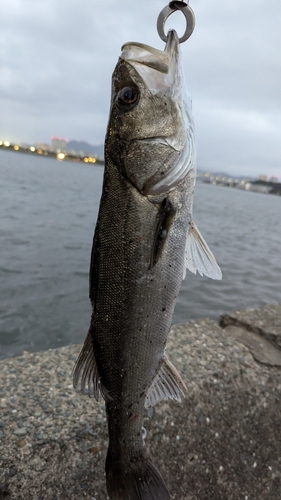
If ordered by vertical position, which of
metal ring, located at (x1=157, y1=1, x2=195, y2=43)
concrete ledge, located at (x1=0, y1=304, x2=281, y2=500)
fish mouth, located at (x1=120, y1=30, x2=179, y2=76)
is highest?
metal ring, located at (x1=157, y1=1, x2=195, y2=43)

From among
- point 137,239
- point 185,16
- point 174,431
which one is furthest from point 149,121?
point 174,431

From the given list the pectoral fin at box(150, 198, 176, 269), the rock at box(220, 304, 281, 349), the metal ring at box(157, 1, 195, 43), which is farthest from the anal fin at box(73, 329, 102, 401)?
the rock at box(220, 304, 281, 349)

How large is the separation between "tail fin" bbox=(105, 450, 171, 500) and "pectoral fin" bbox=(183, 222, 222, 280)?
121 centimetres

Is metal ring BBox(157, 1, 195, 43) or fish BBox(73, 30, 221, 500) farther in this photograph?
fish BBox(73, 30, 221, 500)

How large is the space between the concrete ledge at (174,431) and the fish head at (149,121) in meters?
1.90

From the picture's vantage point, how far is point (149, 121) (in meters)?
1.99

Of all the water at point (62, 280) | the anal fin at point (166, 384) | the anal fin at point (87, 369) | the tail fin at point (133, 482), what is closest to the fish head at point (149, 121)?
the anal fin at point (87, 369)

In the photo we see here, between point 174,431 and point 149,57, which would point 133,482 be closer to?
point 174,431

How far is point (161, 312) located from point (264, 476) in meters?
2.03

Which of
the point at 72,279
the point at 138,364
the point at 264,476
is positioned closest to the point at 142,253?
the point at 138,364

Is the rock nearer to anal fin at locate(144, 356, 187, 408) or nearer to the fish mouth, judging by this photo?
anal fin at locate(144, 356, 187, 408)

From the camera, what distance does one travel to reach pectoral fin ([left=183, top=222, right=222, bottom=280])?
2.18 metres

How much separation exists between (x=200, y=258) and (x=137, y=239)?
1.60ft

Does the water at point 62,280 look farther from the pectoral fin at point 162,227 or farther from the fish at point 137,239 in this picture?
the pectoral fin at point 162,227
